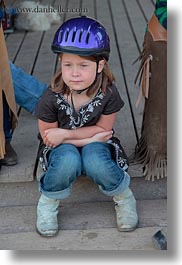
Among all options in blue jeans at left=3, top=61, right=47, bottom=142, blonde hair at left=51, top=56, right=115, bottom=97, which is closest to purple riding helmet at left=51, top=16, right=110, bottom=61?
blonde hair at left=51, top=56, right=115, bottom=97

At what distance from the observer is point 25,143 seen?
3262 mm

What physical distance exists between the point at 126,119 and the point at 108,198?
0.67 metres

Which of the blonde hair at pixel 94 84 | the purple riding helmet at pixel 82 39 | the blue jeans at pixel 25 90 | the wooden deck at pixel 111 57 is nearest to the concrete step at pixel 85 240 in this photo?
the wooden deck at pixel 111 57

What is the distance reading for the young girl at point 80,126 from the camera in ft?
8.34

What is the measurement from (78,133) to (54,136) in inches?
4.0

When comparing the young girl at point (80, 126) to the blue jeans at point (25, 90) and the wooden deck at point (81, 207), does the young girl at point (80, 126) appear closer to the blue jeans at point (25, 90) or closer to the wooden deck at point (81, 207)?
the wooden deck at point (81, 207)

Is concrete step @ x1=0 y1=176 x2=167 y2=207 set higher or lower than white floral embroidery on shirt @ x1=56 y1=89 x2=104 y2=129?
lower

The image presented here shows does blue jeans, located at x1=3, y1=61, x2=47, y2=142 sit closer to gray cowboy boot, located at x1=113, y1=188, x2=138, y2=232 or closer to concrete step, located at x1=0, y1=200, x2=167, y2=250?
concrete step, located at x1=0, y1=200, x2=167, y2=250

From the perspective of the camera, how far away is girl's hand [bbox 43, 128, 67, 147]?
8.64 ft

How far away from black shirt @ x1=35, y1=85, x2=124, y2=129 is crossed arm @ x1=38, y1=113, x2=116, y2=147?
0.07ft

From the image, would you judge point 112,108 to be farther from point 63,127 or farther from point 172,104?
point 172,104

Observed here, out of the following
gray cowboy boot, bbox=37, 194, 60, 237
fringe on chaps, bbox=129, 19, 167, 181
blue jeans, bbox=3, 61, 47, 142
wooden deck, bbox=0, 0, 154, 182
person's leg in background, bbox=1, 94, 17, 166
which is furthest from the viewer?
blue jeans, bbox=3, 61, 47, 142

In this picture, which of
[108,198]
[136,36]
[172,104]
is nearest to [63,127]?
[108,198]

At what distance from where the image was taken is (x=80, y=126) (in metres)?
2.66
